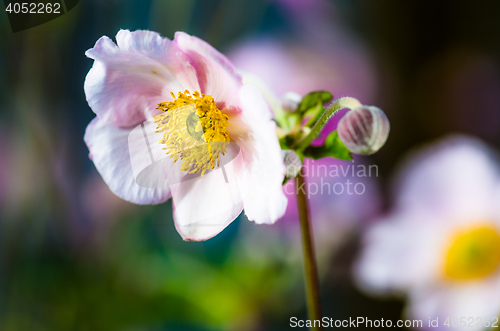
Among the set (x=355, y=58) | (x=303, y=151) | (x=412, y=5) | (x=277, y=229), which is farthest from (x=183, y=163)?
(x=412, y=5)

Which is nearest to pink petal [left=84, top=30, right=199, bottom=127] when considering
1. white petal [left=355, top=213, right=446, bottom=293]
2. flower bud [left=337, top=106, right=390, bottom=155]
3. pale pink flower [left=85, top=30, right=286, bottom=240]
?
pale pink flower [left=85, top=30, right=286, bottom=240]

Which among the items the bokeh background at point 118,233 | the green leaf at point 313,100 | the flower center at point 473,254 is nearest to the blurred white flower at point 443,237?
the flower center at point 473,254

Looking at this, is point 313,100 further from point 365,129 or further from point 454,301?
point 454,301

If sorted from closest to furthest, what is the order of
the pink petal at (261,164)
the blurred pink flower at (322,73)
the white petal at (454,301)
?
the pink petal at (261,164), the white petal at (454,301), the blurred pink flower at (322,73)

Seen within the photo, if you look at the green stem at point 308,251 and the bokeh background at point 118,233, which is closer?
the green stem at point 308,251

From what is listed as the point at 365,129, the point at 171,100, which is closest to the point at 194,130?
the point at 171,100

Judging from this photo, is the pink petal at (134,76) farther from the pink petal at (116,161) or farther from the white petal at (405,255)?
the white petal at (405,255)

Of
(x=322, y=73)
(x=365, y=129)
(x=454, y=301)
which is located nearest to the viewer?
(x=365, y=129)
